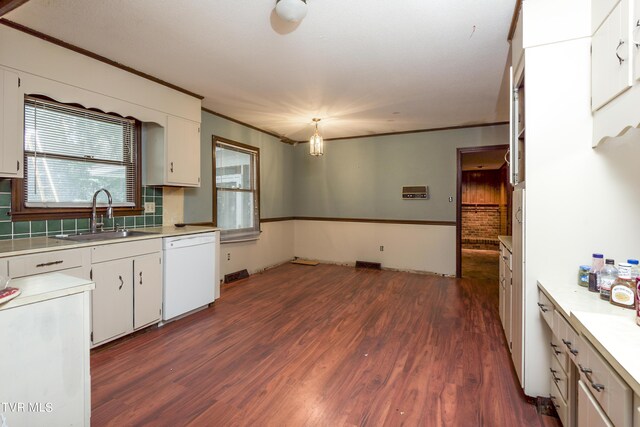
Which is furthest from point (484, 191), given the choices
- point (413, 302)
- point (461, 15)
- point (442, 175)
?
point (461, 15)

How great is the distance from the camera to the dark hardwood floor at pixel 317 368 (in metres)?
1.71

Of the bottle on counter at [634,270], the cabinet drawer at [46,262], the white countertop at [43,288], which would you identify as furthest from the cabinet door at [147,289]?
the bottle on counter at [634,270]

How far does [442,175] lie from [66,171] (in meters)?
4.88

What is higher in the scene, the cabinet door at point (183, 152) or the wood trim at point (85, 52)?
the wood trim at point (85, 52)

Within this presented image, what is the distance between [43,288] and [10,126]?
5.52 ft

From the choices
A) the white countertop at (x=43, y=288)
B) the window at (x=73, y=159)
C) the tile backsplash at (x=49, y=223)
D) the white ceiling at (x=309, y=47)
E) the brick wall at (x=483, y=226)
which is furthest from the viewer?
the brick wall at (x=483, y=226)

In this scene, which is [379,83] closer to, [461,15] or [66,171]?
[461,15]

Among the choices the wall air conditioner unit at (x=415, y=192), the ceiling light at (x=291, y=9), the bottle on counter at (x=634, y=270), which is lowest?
the bottle on counter at (x=634, y=270)

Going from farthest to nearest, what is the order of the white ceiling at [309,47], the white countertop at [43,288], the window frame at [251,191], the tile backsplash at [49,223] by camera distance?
the window frame at [251,191]
the tile backsplash at [49,223]
the white ceiling at [309,47]
the white countertop at [43,288]

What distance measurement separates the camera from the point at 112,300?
244cm

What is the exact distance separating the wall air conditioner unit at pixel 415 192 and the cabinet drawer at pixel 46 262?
175 inches

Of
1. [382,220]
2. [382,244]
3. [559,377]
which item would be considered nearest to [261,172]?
[382,220]

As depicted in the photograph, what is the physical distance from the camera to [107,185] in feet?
9.80

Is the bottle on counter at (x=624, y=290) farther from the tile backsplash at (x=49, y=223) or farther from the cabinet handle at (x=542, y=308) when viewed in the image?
the tile backsplash at (x=49, y=223)
